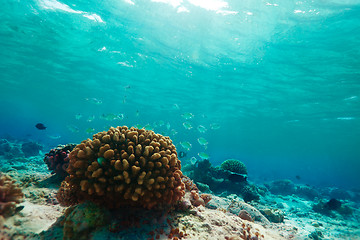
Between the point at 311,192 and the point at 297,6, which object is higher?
the point at 297,6

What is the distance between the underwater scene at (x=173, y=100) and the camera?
10.6 feet

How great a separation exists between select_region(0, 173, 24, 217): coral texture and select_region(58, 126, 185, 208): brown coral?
0.74 meters

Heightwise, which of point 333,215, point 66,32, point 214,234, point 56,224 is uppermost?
point 66,32

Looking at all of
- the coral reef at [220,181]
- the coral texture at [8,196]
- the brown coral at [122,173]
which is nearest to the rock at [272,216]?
the coral reef at [220,181]

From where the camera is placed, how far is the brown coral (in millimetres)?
3098

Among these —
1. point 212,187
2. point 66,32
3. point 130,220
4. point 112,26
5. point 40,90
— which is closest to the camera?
point 130,220

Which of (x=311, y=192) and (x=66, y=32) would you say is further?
(x=311, y=192)

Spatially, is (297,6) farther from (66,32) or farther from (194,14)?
(66,32)

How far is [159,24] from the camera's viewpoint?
55.6ft

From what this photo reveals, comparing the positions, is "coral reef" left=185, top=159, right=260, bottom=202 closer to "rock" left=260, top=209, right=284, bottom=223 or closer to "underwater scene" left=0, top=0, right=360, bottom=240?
"underwater scene" left=0, top=0, right=360, bottom=240

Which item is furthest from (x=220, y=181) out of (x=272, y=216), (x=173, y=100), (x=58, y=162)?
(x=173, y=100)

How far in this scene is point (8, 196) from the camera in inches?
131

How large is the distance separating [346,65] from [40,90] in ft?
181

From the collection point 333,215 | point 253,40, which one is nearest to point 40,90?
point 253,40
